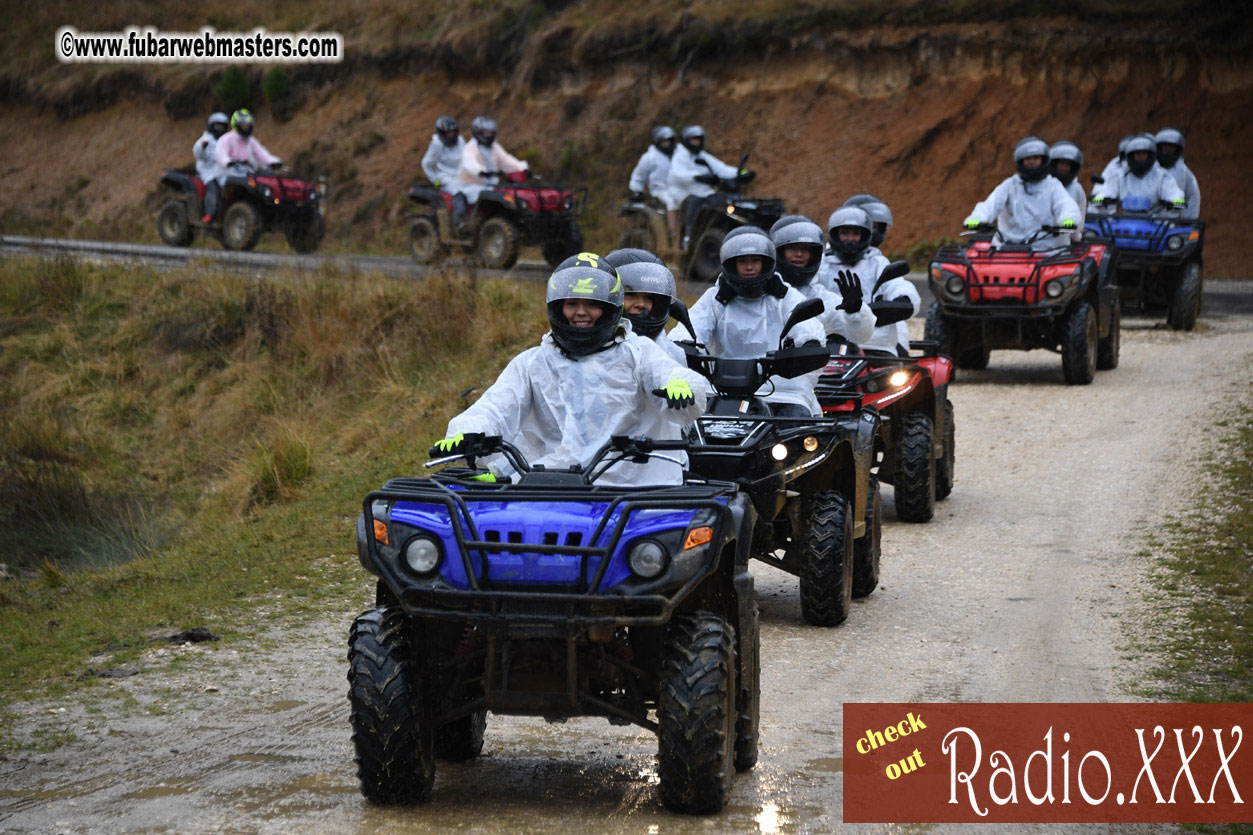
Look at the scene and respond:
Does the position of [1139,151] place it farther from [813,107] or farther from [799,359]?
[799,359]

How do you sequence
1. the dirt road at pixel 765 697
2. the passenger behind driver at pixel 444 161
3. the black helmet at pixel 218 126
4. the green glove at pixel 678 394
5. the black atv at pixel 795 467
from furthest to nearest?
the black helmet at pixel 218 126 → the passenger behind driver at pixel 444 161 → the black atv at pixel 795 467 → the green glove at pixel 678 394 → the dirt road at pixel 765 697

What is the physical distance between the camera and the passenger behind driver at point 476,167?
2402 cm

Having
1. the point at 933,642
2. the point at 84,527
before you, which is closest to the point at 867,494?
the point at 933,642

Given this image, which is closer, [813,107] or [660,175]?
[660,175]

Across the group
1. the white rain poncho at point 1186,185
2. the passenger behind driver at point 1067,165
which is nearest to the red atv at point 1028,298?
the passenger behind driver at point 1067,165

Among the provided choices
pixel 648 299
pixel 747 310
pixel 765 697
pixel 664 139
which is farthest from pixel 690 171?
pixel 765 697

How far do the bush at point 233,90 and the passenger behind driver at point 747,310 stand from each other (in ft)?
107

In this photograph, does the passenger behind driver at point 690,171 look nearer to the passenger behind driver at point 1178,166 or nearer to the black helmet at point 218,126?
the passenger behind driver at point 1178,166

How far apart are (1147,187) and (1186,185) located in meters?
0.48

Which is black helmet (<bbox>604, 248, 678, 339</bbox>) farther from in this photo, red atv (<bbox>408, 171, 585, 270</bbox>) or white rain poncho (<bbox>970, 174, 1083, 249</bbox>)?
red atv (<bbox>408, 171, 585, 270</bbox>)

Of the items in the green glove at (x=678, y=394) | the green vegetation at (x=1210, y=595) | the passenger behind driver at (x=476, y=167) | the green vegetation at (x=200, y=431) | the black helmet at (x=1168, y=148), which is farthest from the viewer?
the passenger behind driver at (x=476, y=167)

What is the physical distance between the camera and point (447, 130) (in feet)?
80.1

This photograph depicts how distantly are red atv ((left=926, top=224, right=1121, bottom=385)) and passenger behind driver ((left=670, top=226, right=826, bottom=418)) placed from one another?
6.47m

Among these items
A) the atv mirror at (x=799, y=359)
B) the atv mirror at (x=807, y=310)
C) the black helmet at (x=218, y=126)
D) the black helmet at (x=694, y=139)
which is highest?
the black helmet at (x=218, y=126)
